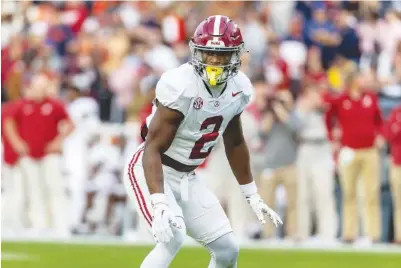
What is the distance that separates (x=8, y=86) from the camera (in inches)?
542

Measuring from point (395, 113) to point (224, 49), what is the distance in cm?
587

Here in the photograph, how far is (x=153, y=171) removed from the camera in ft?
19.2

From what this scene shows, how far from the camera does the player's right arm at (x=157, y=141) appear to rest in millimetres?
5855

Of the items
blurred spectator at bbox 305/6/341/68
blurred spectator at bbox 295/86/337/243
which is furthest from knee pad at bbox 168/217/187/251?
blurred spectator at bbox 305/6/341/68

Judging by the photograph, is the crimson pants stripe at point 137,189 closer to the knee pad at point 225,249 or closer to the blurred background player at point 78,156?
the knee pad at point 225,249

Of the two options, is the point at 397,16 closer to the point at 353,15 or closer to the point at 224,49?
the point at 353,15

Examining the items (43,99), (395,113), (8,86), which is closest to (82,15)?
(8,86)

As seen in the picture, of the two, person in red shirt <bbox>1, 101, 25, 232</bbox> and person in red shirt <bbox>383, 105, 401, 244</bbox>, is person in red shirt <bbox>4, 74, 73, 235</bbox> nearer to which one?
person in red shirt <bbox>1, 101, 25, 232</bbox>

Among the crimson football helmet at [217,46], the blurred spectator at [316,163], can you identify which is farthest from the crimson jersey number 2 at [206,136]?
the blurred spectator at [316,163]

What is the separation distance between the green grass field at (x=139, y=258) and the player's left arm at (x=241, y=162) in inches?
124

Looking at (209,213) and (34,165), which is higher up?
(209,213)

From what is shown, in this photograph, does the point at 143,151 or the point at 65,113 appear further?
the point at 65,113

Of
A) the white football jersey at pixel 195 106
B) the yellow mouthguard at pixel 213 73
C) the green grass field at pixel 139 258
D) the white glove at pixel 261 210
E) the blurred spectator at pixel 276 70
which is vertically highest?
the yellow mouthguard at pixel 213 73

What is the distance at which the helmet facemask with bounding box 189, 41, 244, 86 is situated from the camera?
595cm
